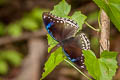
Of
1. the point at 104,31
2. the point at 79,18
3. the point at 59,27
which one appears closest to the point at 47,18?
the point at 59,27

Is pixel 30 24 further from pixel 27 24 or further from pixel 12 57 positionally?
pixel 12 57

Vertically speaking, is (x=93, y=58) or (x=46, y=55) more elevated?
(x=93, y=58)

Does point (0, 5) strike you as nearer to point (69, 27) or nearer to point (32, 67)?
point (32, 67)

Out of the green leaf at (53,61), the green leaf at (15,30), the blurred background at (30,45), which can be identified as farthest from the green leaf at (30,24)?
the green leaf at (53,61)

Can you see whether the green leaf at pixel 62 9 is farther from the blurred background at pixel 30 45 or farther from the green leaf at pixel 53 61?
the blurred background at pixel 30 45

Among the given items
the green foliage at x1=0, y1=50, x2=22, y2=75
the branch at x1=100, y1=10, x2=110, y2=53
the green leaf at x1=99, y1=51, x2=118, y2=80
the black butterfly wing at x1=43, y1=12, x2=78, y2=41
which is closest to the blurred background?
the green foliage at x1=0, y1=50, x2=22, y2=75

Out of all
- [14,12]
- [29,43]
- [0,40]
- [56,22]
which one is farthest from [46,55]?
[56,22]
